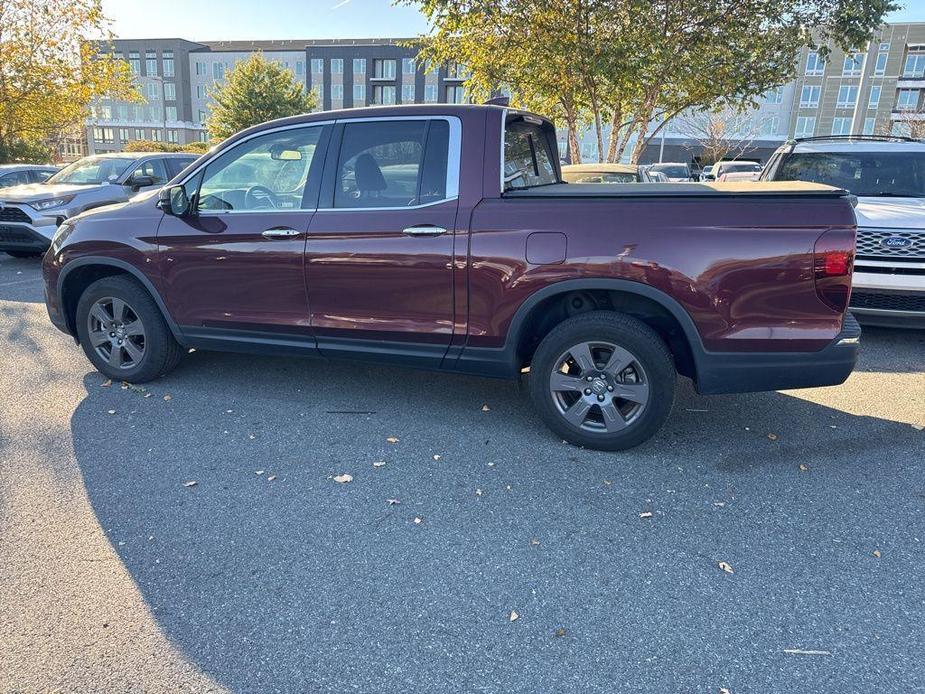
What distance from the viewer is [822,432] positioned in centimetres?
430

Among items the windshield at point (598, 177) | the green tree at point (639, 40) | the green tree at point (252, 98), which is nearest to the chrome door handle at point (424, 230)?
the windshield at point (598, 177)

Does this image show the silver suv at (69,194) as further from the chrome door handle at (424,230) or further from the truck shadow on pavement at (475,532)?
the chrome door handle at (424,230)

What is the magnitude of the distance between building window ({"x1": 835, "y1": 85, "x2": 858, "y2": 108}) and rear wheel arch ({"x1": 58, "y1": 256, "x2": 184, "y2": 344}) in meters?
70.4

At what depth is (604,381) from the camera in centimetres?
385

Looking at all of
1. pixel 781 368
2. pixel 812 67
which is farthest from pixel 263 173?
pixel 812 67

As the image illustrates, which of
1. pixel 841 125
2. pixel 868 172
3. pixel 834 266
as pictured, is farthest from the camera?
pixel 841 125

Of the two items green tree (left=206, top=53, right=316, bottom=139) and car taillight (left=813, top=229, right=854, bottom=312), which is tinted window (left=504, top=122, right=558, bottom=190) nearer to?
car taillight (left=813, top=229, right=854, bottom=312)

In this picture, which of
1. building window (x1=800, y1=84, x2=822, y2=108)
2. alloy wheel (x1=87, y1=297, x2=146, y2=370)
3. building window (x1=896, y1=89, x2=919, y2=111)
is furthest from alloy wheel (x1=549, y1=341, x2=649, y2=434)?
building window (x1=896, y1=89, x2=919, y2=111)

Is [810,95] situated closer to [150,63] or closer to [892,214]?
[892,214]

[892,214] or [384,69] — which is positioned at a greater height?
[384,69]

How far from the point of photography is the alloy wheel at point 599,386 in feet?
12.5

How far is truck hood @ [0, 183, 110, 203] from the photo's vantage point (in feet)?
32.7

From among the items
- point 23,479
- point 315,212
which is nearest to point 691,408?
point 315,212

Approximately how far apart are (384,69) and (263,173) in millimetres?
64819
